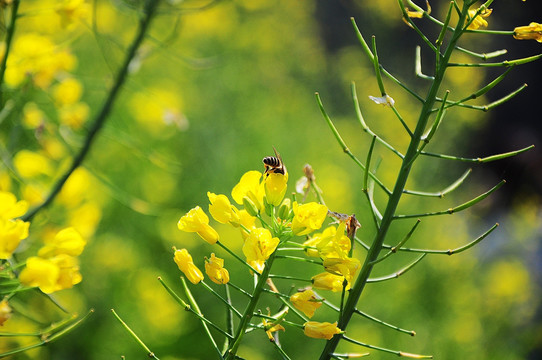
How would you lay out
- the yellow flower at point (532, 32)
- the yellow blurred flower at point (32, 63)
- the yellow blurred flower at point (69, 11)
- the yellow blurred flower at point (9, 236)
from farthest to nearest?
1. the yellow blurred flower at point (32, 63)
2. the yellow blurred flower at point (69, 11)
3. the yellow flower at point (532, 32)
4. the yellow blurred flower at point (9, 236)

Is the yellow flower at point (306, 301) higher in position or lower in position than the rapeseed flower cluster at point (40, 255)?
higher

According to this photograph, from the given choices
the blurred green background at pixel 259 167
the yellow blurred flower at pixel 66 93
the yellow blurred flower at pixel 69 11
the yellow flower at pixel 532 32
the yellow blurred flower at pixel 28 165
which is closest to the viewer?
the yellow flower at pixel 532 32

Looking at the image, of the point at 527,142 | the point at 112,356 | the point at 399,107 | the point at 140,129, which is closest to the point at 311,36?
the point at 399,107

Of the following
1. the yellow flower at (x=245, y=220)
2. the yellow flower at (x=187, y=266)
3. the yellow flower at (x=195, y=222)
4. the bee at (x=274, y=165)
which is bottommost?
the yellow flower at (x=187, y=266)

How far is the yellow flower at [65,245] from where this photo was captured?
1.78 feet

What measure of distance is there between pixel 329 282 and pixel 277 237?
8 cm

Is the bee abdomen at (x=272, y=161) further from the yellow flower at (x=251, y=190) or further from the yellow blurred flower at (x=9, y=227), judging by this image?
the yellow blurred flower at (x=9, y=227)

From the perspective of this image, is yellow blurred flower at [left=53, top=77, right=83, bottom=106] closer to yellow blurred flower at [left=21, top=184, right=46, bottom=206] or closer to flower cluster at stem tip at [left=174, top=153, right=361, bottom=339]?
yellow blurred flower at [left=21, top=184, right=46, bottom=206]

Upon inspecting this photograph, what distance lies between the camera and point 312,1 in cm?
532

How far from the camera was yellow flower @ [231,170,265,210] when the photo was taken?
59cm

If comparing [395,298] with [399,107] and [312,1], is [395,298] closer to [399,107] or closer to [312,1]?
[399,107]

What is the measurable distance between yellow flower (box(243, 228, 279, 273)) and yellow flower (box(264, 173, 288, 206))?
0.06 metres

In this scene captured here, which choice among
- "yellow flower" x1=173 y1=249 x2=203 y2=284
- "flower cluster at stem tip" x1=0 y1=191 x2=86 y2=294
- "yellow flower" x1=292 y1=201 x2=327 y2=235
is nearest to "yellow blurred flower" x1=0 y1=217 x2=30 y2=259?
"flower cluster at stem tip" x1=0 y1=191 x2=86 y2=294

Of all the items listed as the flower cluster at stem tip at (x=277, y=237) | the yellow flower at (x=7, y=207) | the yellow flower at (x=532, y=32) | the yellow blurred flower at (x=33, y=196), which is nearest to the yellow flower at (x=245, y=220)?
the flower cluster at stem tip at (x=277, y=237)
